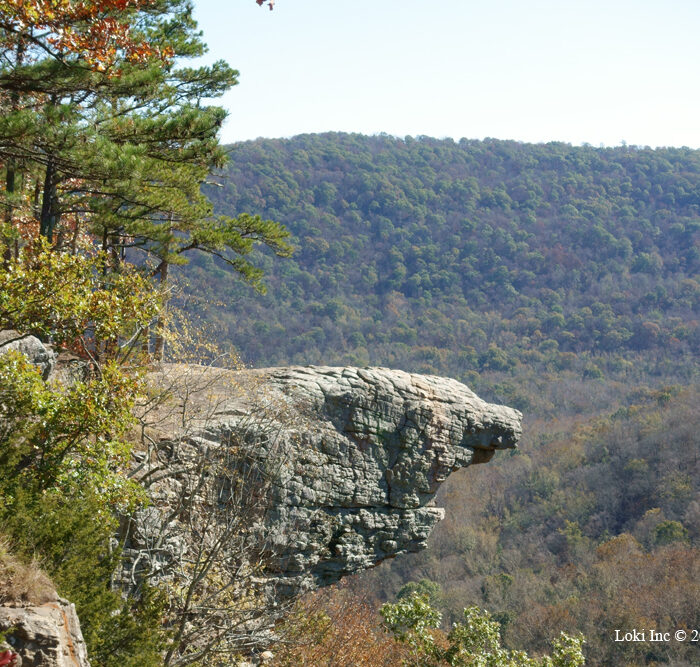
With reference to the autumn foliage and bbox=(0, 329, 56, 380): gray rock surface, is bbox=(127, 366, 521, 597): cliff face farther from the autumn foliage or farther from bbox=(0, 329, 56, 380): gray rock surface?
the autumn foliage

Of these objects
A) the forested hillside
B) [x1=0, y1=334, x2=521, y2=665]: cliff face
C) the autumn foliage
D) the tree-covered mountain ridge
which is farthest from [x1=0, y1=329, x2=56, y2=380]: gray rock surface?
the tree-covered mountain ridge

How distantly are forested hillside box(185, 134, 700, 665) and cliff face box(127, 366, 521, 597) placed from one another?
17555mm

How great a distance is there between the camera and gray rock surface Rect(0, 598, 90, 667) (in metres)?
5.34

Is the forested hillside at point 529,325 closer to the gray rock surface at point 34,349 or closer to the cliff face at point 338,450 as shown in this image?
the cliff face at point 338,450

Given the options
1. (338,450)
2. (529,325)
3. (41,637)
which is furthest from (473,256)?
(41,637)

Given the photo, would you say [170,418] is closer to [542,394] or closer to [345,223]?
[542,394]

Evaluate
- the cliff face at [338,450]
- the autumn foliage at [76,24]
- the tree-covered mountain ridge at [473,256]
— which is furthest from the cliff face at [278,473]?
the tree-covered mountain ridge at [473,256]

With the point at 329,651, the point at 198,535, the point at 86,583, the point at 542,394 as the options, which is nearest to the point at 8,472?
the point at 86,583

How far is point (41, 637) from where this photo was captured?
543cm

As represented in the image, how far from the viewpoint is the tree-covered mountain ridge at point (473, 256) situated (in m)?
66.8

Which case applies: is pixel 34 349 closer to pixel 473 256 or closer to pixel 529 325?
pixel 529 325

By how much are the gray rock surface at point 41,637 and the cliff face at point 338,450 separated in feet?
18.9

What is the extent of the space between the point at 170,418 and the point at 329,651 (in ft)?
23.3

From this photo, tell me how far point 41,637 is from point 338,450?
30.5ft
